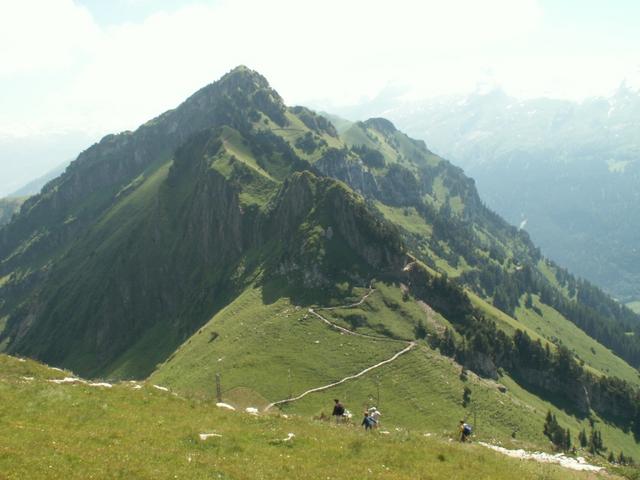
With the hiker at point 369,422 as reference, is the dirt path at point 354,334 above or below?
below

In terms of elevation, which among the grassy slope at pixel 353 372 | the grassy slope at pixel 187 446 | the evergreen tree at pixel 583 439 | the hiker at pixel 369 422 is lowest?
the evergreen tree at pixel 583 439

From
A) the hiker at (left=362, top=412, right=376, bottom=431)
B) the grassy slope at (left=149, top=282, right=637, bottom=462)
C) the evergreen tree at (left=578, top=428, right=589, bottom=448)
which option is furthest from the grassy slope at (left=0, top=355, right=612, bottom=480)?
the evergreen tree at (left=578, top=428, right=589, bottom=448)

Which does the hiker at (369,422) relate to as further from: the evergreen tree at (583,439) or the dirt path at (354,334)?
the evergreen tree at (583,439)

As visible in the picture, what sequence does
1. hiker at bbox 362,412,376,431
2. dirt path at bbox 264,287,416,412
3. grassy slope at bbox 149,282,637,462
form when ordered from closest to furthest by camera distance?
1. hiker at bbox 362,412,376,431
2. grassy slope at bbox 149,282,637,462
3. dirt path at bbox 264,287,416,412

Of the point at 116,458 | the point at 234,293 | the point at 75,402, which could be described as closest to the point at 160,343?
the point at 234,293

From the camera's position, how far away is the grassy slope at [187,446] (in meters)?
28.8

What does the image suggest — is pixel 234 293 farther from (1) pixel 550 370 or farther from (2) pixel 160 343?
(1) pixel 550 370

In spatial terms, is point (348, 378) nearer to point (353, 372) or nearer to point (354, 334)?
point (353, 372)

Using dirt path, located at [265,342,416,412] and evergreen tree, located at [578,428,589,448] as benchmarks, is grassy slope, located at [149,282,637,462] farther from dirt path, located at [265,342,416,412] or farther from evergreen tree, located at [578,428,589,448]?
evergreen tree, located at [578,428,589,448]

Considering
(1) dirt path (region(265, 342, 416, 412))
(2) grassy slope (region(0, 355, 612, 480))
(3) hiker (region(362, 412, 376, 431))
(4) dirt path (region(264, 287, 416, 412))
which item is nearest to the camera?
(2) grassy slope (region(0, 355, 612, 480))

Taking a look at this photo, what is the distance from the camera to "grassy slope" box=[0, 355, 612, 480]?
94.5 feet

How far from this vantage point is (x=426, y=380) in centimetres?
Answer: 11444

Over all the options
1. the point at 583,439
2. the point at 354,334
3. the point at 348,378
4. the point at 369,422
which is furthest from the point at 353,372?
the point at 369,422

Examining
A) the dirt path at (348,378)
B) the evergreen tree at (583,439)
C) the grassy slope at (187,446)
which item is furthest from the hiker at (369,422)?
the evergreen tree at (583,439)
